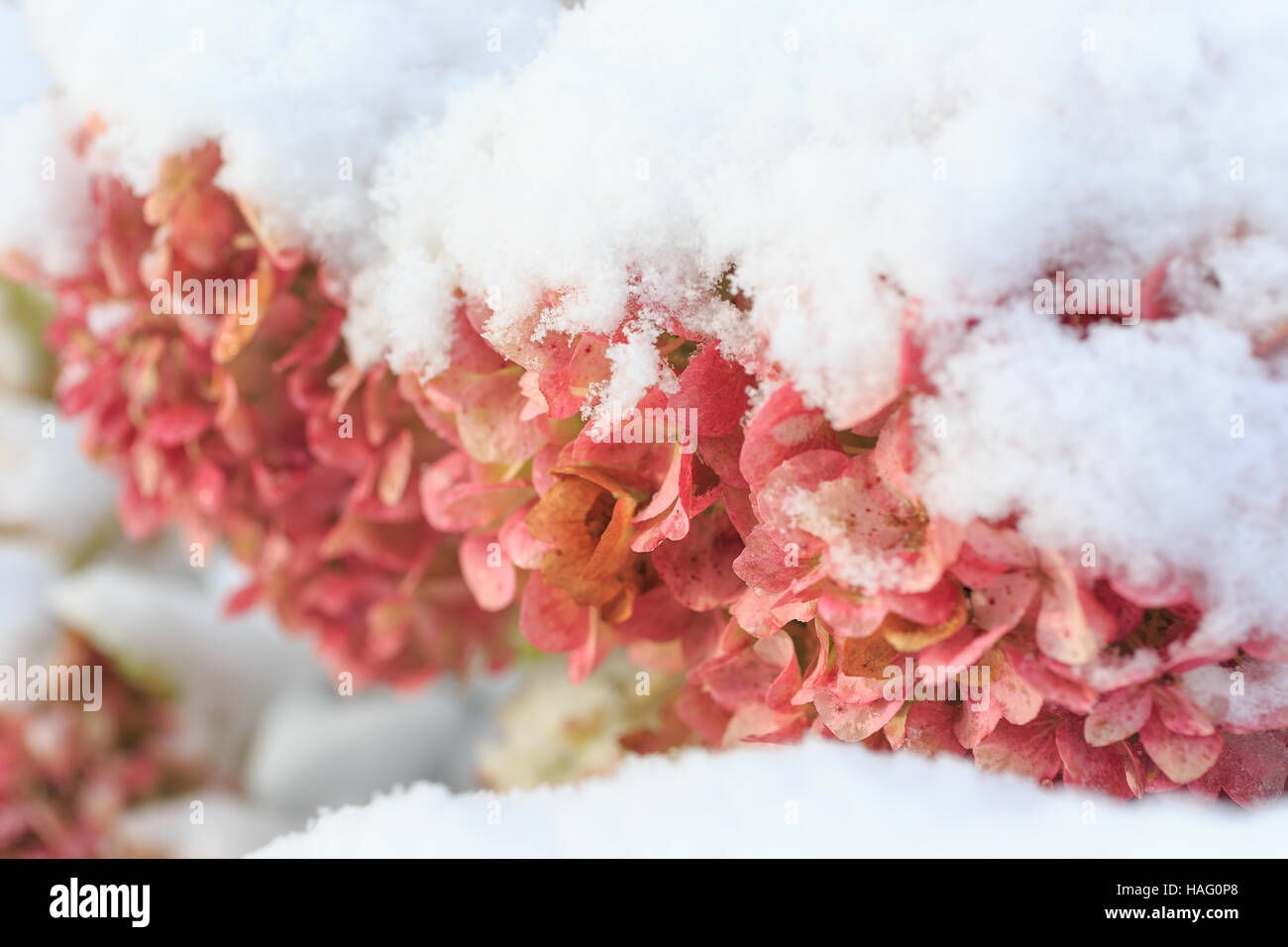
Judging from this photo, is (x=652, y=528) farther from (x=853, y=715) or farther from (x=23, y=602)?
(x=23, y=602)

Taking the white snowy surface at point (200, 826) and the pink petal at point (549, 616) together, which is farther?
the white snowy surface at point (200, 826)

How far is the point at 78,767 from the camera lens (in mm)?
592

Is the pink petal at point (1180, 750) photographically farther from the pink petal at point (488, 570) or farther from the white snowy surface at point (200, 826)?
the white snowy surface at point (200, 826)

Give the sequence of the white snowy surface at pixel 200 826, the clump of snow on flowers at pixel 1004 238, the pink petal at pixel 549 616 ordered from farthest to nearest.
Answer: the white snowy surface at pixel 200 826, the pink petal at pixel 549 616, the clump of snow on flowers at pixel 1004 238

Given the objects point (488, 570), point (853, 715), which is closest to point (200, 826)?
point (488, 570)

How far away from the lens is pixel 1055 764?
0.26 m

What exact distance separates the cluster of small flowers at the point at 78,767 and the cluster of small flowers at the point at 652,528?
195mm

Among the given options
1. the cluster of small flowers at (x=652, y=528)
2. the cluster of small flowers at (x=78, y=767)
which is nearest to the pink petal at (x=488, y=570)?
the cluster of small flowers at (x=652, y=528)

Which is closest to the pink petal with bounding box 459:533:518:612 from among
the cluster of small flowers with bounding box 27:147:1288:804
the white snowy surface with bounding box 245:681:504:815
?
the cluster of small flowers with bounding box 27:147:1288:804

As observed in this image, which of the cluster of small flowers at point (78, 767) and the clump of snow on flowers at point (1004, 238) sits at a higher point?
the clump of snow on flowers at point (1004, 238)

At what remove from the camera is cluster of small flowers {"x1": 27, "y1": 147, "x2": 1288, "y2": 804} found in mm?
228

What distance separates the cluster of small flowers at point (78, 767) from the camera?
0.58 m

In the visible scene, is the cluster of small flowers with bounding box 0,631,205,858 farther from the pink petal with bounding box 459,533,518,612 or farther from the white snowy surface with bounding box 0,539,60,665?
the pink petal with bounding box 459,533,518,612
